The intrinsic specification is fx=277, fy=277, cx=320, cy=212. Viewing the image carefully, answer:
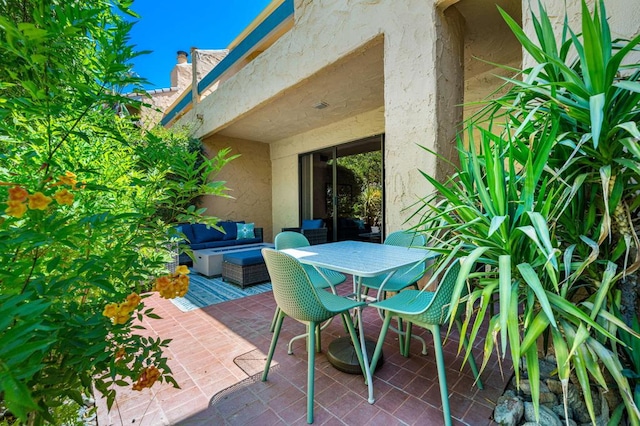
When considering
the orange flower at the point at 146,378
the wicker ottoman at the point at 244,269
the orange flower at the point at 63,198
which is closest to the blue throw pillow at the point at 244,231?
the wicker ottoman at the point at 244,269

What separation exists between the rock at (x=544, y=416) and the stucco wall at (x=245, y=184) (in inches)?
255

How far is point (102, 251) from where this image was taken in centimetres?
103

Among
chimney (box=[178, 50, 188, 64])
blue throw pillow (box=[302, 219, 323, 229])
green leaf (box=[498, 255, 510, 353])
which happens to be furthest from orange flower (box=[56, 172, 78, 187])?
chimney (box=[178, 50, 188, 64])

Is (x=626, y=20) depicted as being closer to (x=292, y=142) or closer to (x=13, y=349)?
(x=13, y=349)

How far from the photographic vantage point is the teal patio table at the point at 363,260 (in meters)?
1.71

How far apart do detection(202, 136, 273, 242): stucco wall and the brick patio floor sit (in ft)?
16.1

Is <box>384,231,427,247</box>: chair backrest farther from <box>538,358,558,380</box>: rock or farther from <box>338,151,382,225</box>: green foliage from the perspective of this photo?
<box>338,151,382,225</box>: green foliage

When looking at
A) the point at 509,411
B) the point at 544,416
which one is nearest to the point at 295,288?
the point at 509,411

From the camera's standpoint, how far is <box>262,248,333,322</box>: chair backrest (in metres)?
1.60

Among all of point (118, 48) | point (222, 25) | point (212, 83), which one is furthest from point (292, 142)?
point (118, 48)

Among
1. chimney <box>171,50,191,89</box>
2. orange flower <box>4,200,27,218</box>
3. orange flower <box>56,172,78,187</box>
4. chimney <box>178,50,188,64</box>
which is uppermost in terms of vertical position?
chimney <box>178,50,188,64</box>

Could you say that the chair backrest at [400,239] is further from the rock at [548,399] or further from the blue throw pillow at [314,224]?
the blue throw pillow at [314,224]

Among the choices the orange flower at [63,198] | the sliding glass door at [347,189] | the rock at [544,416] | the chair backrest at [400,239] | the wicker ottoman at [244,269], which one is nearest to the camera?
the orange flower at [63,198]

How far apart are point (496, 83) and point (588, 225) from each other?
3537 millimetres
